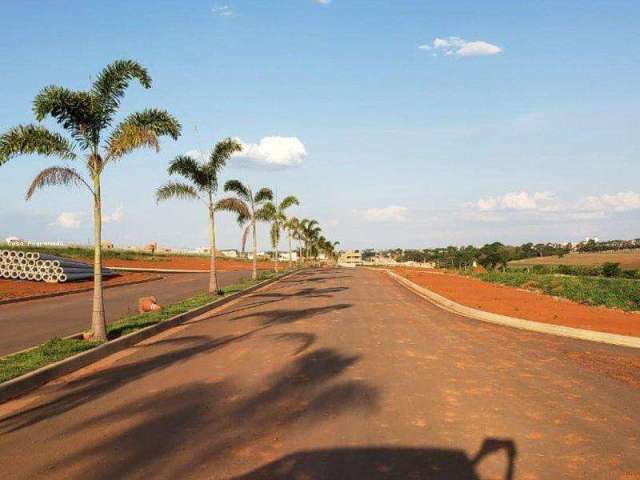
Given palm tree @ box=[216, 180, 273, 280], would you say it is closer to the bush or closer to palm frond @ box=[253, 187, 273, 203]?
palm frond @ box=[253, 187, 273, 203]

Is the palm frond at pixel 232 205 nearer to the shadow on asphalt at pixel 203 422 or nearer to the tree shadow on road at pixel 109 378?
the tree shadow on road at pixel 109 378

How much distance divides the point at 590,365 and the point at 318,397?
5770 mm

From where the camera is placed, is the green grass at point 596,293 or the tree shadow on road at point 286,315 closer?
the tree shadow on road at point 286,315

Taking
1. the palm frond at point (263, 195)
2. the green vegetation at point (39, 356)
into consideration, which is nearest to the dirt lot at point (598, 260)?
the palm frond at point (263, 195)

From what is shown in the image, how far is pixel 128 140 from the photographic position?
39.0 feet

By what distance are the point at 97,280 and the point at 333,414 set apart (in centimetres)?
776

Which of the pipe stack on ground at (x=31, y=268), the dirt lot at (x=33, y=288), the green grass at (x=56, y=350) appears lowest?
the green grass at (x=56, y=350)

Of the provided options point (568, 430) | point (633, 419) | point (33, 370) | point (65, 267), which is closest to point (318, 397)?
point (568, 430)

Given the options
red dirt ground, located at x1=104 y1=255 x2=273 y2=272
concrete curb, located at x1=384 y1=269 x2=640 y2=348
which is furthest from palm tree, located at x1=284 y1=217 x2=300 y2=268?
concrete curb, located at x1=384 y1=269 x2=640 y2=348

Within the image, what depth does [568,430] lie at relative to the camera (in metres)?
5.95

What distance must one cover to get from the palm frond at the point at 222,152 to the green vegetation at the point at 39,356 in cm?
1526

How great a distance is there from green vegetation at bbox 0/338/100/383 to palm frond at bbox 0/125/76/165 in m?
4.33

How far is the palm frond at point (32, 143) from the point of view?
37.4 ft

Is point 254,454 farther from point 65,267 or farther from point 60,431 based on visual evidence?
point 65,267
